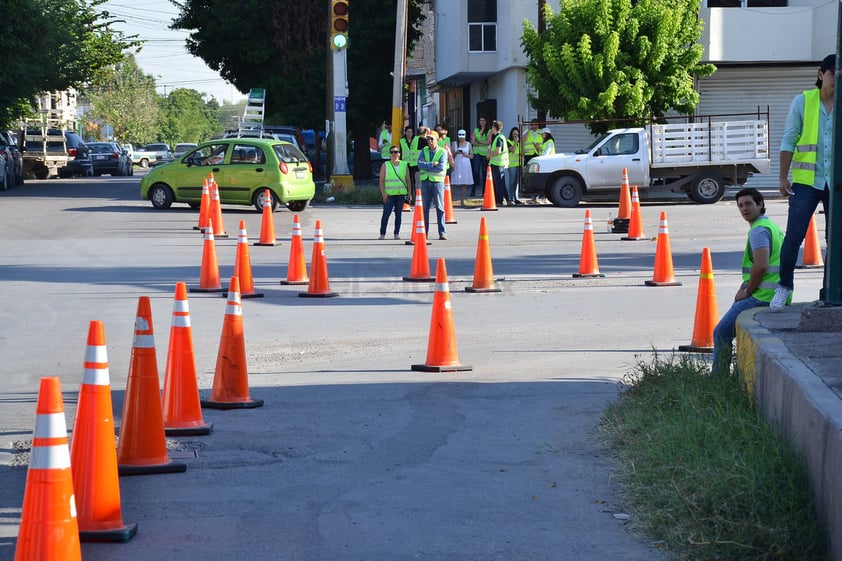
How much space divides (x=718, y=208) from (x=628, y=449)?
887 inches

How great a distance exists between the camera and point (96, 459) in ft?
17.6

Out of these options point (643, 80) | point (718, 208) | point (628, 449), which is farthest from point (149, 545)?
point (643, 80)

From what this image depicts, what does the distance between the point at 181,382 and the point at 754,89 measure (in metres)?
32.1

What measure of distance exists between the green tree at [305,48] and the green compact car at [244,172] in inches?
641

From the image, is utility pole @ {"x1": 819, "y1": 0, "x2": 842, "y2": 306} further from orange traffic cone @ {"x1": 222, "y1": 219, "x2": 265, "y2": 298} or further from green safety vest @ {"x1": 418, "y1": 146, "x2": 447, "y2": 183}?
green safety vest @ {"x1": 418, "y1": 146, "x2": 447, "y2": 183}

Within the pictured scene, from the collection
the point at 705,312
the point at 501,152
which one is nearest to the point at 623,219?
the point at 501,152

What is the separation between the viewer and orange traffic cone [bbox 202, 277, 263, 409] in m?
8.16

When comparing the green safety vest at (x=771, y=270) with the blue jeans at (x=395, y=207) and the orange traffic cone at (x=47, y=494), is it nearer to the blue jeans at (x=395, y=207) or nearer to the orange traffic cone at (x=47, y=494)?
the orange traffic cone at (x=47, y=494)

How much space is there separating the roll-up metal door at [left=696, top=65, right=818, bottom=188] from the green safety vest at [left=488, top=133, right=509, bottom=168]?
10064 millimetres

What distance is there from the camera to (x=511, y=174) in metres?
30.2

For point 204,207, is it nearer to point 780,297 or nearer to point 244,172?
point 244,172

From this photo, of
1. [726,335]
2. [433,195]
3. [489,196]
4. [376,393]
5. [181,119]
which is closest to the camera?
[726,335]

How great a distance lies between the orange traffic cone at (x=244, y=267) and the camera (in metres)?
13.7

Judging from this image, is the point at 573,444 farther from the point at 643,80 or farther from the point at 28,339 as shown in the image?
the point at 643,80
